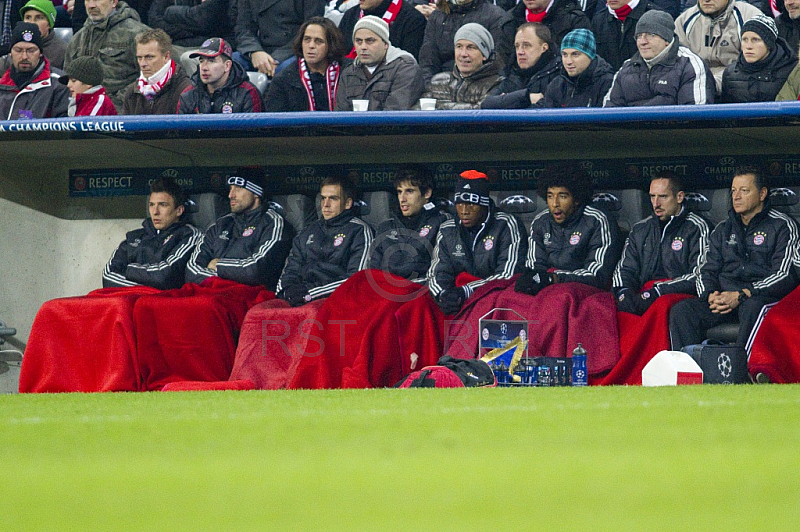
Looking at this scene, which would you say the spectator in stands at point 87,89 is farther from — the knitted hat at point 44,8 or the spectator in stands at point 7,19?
the spectator in stands at point 7,19

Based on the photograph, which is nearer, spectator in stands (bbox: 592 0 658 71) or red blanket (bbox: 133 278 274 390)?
red blanket (bbox: 133 278 274 390)

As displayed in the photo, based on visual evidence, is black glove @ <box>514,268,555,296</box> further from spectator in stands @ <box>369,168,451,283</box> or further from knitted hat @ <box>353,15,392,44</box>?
knitted hat @ <box>353,15,392,44</box>

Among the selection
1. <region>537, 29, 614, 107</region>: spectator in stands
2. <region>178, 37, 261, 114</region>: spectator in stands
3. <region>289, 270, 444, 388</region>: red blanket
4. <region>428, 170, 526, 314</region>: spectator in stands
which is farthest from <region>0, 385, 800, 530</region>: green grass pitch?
<region>178, 37, 261, 114</region>: spectator in stands

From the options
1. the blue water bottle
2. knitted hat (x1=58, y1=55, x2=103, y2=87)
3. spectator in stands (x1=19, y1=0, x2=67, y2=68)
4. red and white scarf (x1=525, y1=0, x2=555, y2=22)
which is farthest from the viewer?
spectator in stands (x1=19, y1=0, x2=67, y2=68)

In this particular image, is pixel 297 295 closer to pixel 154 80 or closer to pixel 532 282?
pixel 532 282

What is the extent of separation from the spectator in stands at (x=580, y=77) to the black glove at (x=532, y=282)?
1.19m

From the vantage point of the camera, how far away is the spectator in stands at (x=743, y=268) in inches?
247

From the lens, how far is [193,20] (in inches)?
359

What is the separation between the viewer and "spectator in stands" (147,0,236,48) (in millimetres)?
9078

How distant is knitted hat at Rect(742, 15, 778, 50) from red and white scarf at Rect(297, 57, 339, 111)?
292 cm

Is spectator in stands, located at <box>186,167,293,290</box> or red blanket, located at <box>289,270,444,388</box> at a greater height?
spectator in stands, located at <box>186,167,293,290</box>

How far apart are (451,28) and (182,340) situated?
309 centimetres

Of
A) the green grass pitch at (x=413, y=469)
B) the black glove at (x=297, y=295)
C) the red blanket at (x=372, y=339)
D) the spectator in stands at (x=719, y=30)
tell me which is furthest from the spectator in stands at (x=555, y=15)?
the green grass pitch at (x=413, y=469)

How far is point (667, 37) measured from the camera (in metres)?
6.79
